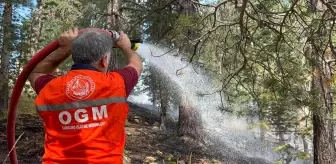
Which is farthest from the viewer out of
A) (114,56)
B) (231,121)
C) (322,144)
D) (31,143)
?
(231,121)

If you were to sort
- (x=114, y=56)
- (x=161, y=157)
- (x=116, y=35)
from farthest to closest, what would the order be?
1. (x=114, y=56)
2. (x=161, y=157)
3. (x=116, y=35)

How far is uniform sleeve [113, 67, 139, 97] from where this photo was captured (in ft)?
7.07

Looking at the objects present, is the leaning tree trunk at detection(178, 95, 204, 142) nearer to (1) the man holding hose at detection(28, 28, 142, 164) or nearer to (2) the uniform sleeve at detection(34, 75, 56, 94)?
(2) the uniform sleeve at detection(34, 75, 56, 94)

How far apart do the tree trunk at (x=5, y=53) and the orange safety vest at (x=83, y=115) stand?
7484 millimetres

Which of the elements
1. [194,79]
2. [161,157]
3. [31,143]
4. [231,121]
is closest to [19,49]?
[31,143]

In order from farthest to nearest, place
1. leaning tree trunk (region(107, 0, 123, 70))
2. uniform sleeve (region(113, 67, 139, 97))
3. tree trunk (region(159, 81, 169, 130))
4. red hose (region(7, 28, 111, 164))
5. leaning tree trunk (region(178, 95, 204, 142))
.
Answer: tree trunk (region(159, 81, 169, 130)), leaning tree trunk (region(178, 95, 204, 142)), leaning tree trunk (region(107, 0, 123, 70)), red hose (region(7, 28, 111, 164)), uniform sleeve (region(113, 67, 139, 97))

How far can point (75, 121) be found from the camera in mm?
2020

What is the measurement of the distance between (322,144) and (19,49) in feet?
23.9

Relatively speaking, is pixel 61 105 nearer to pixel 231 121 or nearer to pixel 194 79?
pixel 194 79

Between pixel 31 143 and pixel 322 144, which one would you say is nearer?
pixel 31 143

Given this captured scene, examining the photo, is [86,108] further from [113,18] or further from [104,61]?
[113,18]

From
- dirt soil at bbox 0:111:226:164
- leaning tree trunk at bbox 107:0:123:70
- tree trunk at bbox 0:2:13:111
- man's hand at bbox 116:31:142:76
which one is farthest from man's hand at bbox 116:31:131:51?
leaning tree trunk at bbox 107:0:123:70

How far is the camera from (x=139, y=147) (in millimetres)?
10336

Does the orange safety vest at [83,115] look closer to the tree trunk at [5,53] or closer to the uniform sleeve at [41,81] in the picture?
the uniform sleeve at [41,81]
